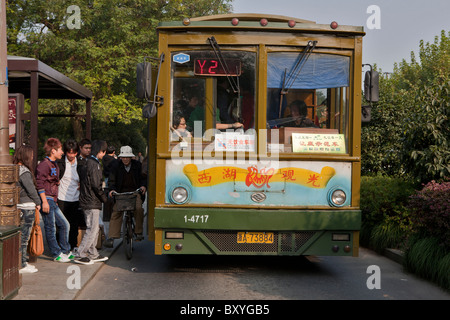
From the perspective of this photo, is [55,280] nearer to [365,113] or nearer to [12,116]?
[12,116]

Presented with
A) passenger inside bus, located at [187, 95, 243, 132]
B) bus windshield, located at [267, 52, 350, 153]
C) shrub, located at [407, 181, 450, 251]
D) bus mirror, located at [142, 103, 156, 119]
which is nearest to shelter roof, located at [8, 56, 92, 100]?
bus mirror, located at [142, 103, 156, 119]

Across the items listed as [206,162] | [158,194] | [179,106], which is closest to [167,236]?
[158,194]

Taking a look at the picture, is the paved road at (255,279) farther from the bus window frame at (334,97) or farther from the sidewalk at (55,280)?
the bus window frame at (334,97)

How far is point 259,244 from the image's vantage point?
7039 millimetres

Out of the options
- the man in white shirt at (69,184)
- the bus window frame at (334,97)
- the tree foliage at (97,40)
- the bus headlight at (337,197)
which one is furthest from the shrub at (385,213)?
the tree foliage at (97,40)

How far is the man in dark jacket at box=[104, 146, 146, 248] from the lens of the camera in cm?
896

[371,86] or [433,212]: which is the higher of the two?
[371,86]

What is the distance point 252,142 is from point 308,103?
2.99ft

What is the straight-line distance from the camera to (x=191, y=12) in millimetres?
28422

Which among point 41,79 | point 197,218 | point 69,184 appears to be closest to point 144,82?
point 197,218

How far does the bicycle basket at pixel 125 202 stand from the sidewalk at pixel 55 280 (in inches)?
38.6

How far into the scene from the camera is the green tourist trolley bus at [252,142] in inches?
275

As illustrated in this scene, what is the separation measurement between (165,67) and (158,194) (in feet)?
5.35

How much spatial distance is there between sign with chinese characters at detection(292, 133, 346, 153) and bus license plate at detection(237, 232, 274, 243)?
1132 millimetres
